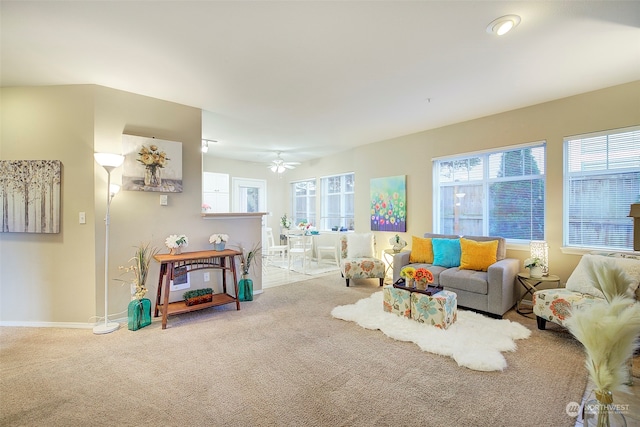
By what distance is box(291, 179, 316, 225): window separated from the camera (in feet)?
25.6

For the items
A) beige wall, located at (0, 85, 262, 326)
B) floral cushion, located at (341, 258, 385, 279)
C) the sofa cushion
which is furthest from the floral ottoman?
beige wall, located at (0, 85, 262, 326)

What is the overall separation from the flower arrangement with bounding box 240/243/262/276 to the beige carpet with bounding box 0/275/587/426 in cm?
105

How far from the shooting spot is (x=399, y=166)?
536cm

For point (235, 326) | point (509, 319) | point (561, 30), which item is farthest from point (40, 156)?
point (509, 319)

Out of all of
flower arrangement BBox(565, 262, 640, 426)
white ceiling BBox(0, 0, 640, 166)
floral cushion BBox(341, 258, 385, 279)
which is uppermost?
white ceiling BBox(0, 0, 640, 166)

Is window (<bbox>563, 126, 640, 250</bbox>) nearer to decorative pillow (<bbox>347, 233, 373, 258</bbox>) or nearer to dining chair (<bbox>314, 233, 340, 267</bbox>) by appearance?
decorative pillow (<bbox>347, 233, 373, 258</bbox>)

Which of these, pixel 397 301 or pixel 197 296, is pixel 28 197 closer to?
pixel 197 296

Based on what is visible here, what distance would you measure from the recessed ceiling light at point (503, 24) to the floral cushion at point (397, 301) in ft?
8.60

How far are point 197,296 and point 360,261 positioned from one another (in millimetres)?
2619

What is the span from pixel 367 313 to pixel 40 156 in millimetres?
4254

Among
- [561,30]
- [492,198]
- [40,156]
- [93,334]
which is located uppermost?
[561,30]

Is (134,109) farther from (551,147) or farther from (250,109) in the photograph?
(551,147)

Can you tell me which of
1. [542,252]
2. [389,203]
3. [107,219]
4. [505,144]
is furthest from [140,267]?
[505,144]

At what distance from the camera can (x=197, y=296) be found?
3408 mm
